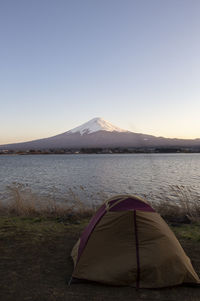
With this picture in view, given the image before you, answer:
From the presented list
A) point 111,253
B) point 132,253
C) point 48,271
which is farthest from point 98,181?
point 132,253

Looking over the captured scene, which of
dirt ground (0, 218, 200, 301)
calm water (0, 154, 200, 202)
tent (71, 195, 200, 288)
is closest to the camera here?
dirt ground (0, 218, 200, 301)

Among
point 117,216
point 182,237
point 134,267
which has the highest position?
point 117,216

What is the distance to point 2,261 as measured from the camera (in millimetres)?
5090

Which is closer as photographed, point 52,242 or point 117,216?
point 117,216

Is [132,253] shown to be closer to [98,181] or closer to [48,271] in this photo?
[48,271]

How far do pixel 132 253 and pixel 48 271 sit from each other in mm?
1759

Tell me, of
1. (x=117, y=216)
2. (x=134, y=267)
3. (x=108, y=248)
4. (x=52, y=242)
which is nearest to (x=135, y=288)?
(x=134, y=267)

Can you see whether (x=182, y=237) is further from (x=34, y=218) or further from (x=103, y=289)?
(x=34, y=218)

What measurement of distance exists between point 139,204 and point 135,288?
1498 millimetres

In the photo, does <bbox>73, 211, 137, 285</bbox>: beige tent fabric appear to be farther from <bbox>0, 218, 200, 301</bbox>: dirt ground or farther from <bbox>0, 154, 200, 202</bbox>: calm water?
<bbox>0, 154, 200, 202</bbox>: calm water

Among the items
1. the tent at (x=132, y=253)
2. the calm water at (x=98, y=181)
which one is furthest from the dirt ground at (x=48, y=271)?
the calm water at (x=98, y=181)

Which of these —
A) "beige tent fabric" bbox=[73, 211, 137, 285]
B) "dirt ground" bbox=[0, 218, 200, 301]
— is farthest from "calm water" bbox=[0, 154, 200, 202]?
"beige tent fabric" bbox=[73, 211, 137, 285]

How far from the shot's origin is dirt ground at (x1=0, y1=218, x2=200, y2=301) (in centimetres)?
383

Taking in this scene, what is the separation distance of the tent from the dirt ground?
0.16m
